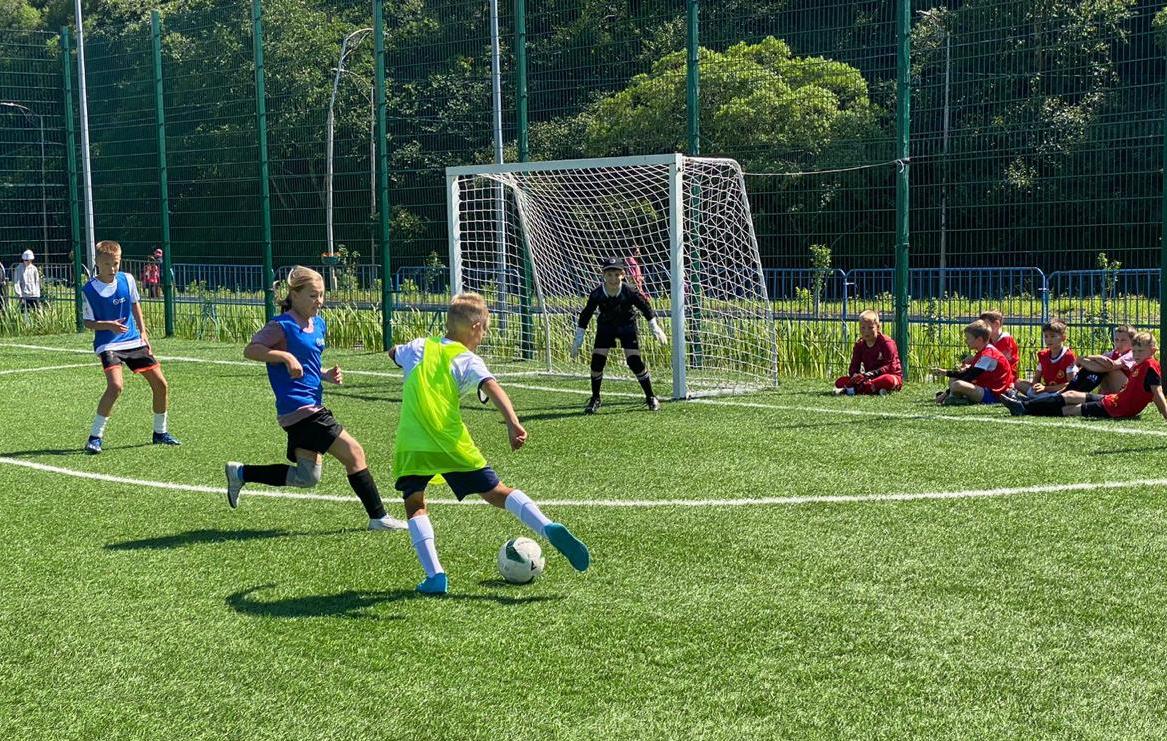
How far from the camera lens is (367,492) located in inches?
301

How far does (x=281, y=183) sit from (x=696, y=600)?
54.5 ft

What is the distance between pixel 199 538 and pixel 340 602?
5.85ft

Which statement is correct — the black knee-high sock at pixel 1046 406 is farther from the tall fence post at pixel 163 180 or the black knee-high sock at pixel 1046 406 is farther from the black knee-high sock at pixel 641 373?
the tall fence post at pixel 163 180

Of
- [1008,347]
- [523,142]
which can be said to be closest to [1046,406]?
[1008,347]

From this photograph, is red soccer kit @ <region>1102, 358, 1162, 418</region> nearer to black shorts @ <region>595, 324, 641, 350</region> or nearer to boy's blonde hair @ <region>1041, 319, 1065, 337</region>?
boy's blonde hair @ <region>1041, 319, 1065, 337</region>

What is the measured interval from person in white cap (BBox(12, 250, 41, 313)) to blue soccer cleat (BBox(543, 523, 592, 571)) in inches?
786

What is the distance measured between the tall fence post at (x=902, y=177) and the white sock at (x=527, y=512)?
924cm

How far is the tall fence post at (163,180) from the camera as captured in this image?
73.1ft

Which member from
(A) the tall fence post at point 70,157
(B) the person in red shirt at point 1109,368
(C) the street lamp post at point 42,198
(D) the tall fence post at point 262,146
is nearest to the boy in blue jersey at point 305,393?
(B) the person in red shirt at point 1109,368

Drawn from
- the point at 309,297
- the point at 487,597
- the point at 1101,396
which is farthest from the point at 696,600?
the point at 1101,396

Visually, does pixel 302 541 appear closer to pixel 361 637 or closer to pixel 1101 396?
pixel 361 637

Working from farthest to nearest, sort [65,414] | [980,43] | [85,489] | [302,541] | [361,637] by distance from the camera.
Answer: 1. [980,43]
2. [65,414]
3. [85,489]
4. [302,541]
5. [361,637]

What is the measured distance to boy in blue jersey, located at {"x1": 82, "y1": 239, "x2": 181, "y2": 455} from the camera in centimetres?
1108

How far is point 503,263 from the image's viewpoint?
56.0ft
